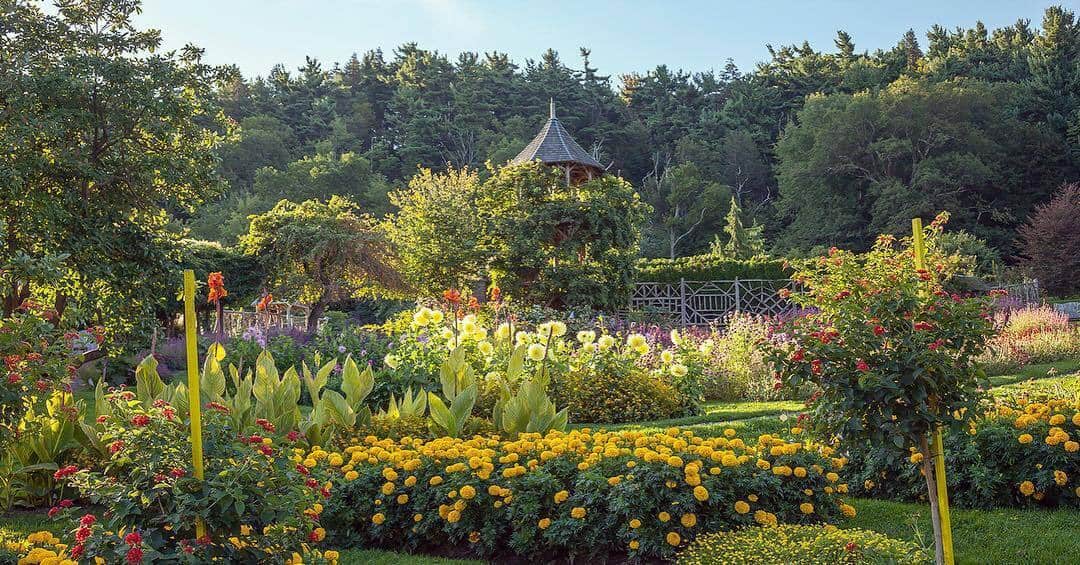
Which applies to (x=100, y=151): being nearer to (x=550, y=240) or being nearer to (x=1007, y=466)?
(x=1007, y=466)

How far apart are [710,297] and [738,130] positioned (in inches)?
686

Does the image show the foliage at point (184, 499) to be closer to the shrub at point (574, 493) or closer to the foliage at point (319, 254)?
the shrub at point (574, 493)

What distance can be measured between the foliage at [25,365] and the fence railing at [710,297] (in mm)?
15924

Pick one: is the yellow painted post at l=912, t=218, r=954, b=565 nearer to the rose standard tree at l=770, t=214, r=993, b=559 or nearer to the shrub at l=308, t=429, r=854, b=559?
the rose standard tree at l=770, t=214, r=993, b=559

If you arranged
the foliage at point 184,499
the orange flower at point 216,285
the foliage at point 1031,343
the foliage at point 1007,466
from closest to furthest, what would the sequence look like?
1. the foliage at point 184,499
2. the orange flower at point 216,285
3. the foliage at point 1007,466
4. the foliage at point 1031,343

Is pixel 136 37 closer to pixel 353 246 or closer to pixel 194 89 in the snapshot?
pixel 194 89

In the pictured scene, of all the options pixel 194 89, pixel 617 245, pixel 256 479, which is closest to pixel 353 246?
pixel 617 245

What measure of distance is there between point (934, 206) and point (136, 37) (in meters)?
26.0

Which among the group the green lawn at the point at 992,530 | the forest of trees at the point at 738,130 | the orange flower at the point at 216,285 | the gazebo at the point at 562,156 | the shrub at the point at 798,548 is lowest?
the green lawn at the point at 992,530

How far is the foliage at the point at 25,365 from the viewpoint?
123 inches

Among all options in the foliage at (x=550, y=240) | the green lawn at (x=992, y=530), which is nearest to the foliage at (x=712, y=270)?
the foliage at (x=550, y=240)

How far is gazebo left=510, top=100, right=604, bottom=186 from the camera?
1655cm

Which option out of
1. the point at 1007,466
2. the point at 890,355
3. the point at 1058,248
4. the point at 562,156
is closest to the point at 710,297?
the point at 562,156

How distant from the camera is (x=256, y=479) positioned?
91.4 inches
